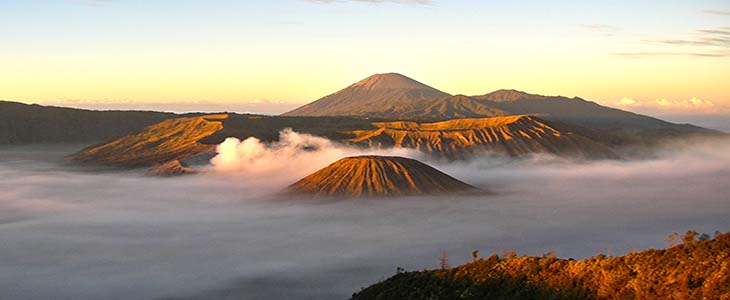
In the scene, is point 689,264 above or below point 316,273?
above

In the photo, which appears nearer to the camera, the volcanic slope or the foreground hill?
the foreground hill

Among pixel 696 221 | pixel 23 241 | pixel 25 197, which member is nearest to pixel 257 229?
pixel 23 241

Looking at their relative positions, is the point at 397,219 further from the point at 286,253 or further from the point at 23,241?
the point at 23,241

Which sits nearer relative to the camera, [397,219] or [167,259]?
[167,259]

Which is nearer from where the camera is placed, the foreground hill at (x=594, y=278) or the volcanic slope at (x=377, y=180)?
the foreground hill at (x=594, y=278)

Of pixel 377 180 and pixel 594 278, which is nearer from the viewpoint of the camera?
pixel 594 278
